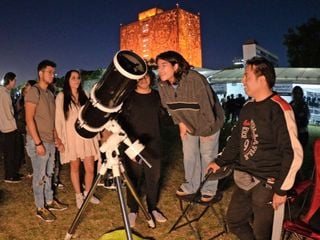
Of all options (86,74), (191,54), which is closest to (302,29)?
(191,54)

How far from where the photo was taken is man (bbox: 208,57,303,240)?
2.23 m

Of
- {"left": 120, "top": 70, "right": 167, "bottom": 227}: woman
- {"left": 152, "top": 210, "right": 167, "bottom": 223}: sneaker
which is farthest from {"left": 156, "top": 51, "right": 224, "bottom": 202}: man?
{"left": 152, "top": 210, "right": 167, "bottom": 223}: sneaker

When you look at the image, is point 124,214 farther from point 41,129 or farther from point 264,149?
point 41,129

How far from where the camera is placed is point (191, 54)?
38.2 metres

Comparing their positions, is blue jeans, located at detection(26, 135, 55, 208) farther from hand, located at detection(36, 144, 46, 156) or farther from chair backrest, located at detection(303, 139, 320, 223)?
chair backrest, located at detection(303, 139, 320, 223)

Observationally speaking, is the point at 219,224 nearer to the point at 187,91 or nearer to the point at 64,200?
the point at 187,91

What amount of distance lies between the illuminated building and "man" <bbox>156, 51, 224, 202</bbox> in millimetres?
33407

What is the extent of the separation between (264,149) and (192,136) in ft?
4.02

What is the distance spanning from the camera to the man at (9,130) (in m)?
5.61

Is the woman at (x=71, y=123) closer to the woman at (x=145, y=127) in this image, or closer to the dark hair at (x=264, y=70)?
the woman at (x=145, y=127)

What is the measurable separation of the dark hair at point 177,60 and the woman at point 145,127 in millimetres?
285

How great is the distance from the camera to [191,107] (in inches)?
134

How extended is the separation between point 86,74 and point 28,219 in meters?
17.3

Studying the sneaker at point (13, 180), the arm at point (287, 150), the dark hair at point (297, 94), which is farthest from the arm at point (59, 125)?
the dark hair at point (297, 94)
